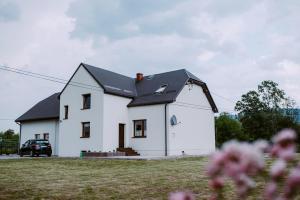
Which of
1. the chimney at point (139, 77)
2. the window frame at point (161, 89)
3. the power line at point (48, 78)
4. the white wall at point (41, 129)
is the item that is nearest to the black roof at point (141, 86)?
the window frame at point (161, 89)

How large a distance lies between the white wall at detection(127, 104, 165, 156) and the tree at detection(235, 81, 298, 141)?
2437 centimetres

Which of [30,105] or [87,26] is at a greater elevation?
[87,26]

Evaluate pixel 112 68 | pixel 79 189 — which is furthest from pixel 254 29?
pixel 112 68

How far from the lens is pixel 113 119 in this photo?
2448 cm

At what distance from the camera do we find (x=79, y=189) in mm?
6734

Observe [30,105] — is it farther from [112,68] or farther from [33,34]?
[33,34]

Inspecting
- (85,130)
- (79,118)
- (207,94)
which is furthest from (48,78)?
(207,94)

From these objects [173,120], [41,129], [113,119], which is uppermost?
[113,119]

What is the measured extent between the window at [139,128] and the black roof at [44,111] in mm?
6935

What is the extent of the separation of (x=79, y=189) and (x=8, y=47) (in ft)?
47.5

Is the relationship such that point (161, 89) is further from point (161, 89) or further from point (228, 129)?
point (228, 129)

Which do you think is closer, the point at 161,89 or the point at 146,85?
the point at 161,89

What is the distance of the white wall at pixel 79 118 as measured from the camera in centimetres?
2412

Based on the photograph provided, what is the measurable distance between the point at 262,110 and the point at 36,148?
110ft
